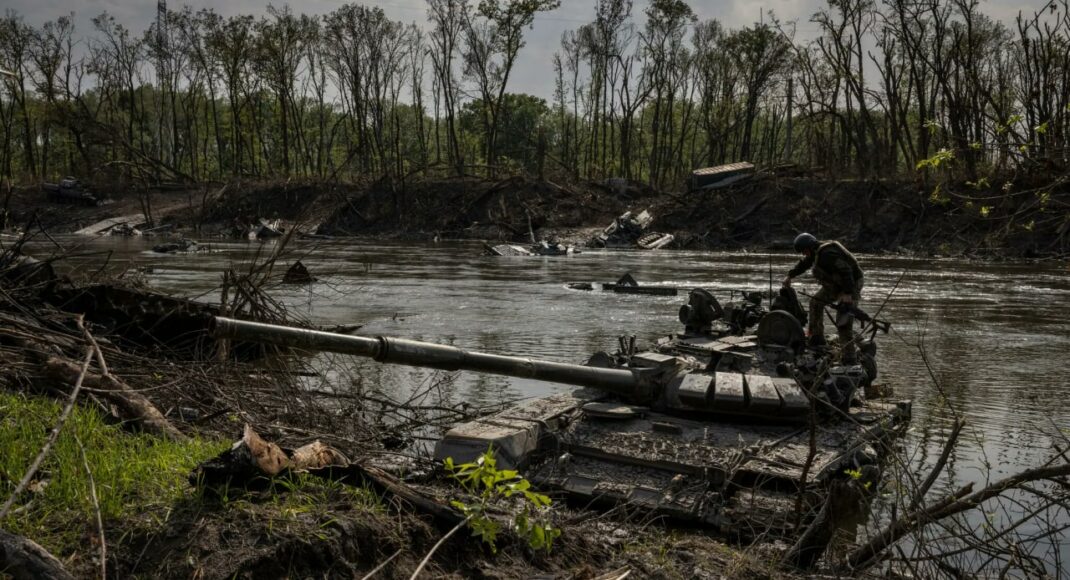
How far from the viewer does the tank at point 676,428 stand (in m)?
6.38

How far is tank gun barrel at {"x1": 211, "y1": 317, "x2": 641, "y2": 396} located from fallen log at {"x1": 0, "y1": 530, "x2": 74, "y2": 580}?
171cm

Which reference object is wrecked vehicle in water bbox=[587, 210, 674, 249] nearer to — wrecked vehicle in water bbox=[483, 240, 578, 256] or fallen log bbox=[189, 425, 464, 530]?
wrecked vehicle in water bbox=[483, 240, 578, 256]

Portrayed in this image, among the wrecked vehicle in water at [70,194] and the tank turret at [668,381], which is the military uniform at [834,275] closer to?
the tank turret at [668,381]

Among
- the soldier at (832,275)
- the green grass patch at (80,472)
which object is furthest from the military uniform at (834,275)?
the green grass patch at (80,472)

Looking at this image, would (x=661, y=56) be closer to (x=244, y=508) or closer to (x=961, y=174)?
(x=961, y=174)

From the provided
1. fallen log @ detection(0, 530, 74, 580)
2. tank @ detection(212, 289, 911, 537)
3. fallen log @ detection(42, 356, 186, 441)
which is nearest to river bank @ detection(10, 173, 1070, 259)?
tank @ detection(212, 289, 911, 537)

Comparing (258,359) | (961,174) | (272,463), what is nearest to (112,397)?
(272,463)

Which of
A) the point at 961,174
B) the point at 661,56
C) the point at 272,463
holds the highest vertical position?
the point at 661,56

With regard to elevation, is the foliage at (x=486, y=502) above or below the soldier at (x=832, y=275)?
below

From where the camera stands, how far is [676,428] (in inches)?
312

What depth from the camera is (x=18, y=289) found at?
370 inches

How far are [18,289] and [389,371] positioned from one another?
16.5 ft

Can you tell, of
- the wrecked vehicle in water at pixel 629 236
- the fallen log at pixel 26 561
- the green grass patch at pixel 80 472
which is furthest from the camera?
the wrecked vehicle in water at pixel 629 236

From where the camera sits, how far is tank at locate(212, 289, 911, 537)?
638 cm
